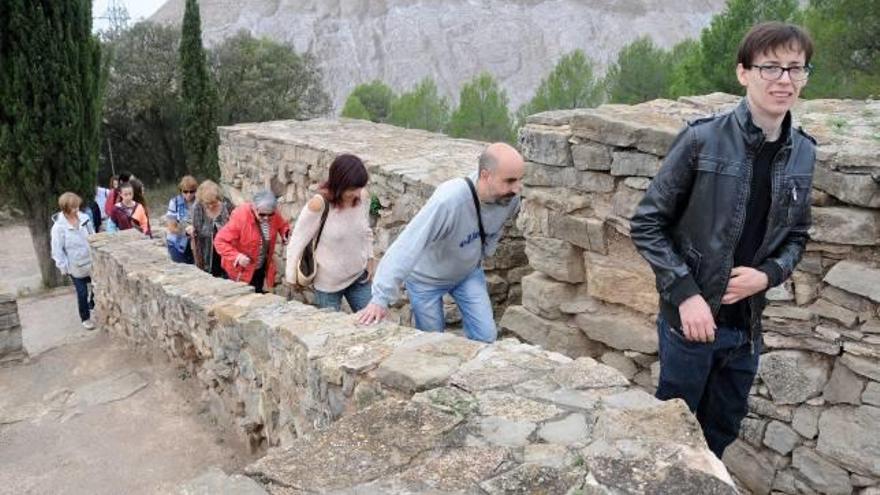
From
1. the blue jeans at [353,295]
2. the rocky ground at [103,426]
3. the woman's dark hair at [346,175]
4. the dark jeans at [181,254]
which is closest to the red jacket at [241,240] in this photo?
the rocky ground at [103,426]

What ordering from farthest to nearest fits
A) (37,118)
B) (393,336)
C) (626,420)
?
(37,118), (393,336), (626,420)

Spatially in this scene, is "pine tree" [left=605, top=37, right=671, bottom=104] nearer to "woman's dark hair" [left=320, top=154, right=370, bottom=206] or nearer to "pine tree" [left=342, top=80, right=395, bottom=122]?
"pine tree" [left=342, top=80, right=395, bottom=122]

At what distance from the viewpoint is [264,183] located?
8805 millimetres

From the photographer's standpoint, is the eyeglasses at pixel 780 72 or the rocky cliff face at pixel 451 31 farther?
the rocky cliff face at pixel 451 31

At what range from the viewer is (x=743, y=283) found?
238cm

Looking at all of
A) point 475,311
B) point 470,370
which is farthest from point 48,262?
point 470,370

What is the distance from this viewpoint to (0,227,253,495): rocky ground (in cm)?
425

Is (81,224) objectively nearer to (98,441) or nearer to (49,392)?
(49,392)

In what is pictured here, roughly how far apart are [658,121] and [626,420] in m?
1.94

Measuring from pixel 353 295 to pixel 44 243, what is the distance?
9794 millimetres

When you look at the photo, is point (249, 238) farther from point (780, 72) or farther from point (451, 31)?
point (451, 31)

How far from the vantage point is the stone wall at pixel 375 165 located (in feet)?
Result: 17.5

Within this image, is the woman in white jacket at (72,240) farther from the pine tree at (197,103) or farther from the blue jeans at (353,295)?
the pine tree at (197,103)

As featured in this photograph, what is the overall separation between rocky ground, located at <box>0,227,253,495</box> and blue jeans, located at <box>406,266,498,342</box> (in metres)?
1.31
